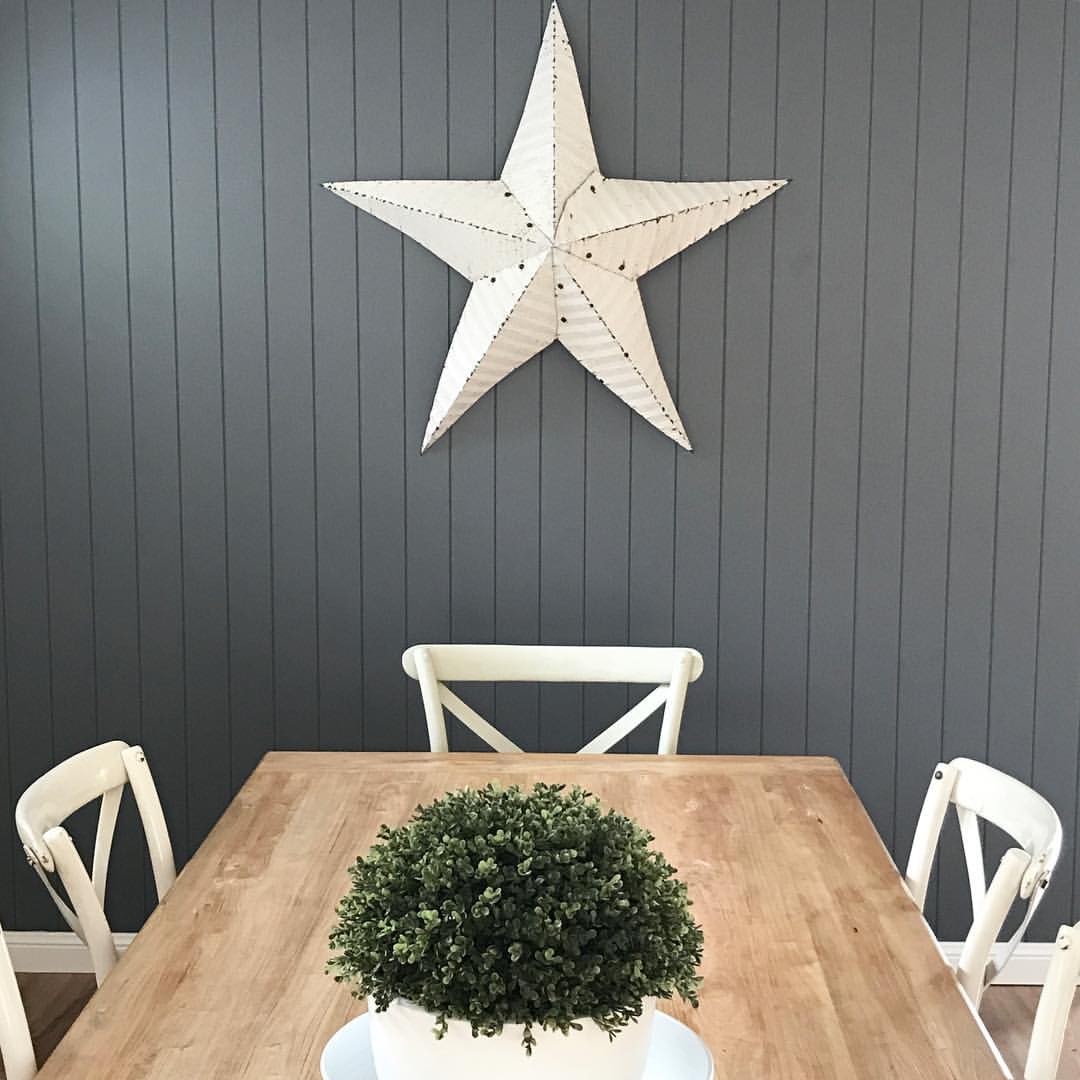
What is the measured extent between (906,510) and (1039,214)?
2.36 ft

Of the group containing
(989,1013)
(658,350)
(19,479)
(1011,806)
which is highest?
(658,350)

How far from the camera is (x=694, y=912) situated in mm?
1519

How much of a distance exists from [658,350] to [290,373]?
84 centimetres

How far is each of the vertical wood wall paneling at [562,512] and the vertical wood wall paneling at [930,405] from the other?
0.75m

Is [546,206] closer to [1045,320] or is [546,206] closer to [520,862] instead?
[1045,320]

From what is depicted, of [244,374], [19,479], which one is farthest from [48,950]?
[244,374]

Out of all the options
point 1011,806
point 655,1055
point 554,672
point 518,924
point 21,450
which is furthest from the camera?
point 21,450

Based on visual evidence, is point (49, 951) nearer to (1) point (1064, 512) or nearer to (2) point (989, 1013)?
(2) point (989, 1013)

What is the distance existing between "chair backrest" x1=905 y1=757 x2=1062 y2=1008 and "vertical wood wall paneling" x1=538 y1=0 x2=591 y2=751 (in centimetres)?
121

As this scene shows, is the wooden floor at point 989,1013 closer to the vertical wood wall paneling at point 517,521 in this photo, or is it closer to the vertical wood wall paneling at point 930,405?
the vertical wood wall paneling at point 930,405

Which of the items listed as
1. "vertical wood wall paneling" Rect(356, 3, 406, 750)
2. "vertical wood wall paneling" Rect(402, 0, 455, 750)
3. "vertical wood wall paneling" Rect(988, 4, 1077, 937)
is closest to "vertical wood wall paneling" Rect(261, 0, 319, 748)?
"vertical wood wall paneling" Rect(356, 3, 406, 750)

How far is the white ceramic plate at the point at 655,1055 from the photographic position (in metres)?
1.10

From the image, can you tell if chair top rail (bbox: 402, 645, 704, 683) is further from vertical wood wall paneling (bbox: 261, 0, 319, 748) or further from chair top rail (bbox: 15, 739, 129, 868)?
chair top rail (bbox: 15, 739, 129, 868)

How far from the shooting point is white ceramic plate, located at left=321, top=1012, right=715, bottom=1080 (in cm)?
110
